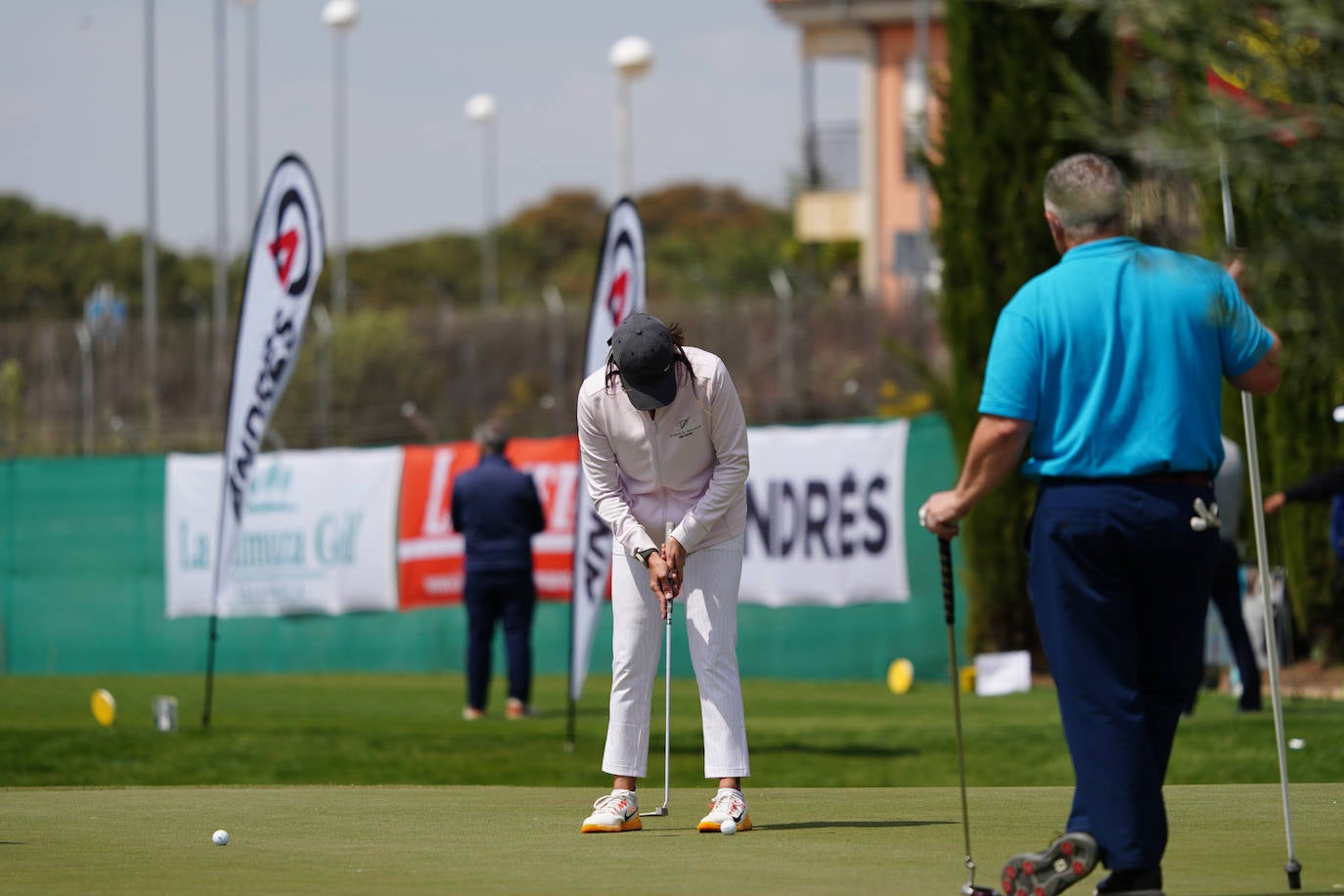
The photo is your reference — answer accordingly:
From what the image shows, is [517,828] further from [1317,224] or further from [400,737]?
[400,737]

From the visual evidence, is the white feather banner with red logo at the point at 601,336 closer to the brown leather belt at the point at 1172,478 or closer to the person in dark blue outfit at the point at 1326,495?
the person in dark blue outfit at the point at 1326,495

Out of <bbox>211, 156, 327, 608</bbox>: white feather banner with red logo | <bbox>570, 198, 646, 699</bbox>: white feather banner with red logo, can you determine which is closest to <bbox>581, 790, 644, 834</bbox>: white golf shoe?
<bbox>570, 198, 646, 699</bbox>: white feather banner with red logo

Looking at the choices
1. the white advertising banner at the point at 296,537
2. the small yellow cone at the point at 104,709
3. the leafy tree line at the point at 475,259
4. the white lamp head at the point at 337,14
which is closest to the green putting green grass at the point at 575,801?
the small yellow cone at the point at 104,709

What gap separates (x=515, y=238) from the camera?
106438mm

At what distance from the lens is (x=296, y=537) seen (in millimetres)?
19859

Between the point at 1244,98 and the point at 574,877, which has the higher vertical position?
the point at 1244,98

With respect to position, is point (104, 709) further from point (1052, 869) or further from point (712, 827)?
point (1052, 869)

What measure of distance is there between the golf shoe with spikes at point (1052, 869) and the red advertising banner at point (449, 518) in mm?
13596

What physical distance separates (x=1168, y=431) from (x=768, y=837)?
6.92 ft

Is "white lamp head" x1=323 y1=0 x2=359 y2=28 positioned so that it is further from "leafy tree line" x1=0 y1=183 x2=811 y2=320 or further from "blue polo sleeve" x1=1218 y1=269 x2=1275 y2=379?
"blue polo sleeve" x1=1218 y1=269 x2=1275 y2=379

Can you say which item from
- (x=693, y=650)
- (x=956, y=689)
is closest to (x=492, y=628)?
(x=693, y=650)

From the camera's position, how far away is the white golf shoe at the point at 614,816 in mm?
6523

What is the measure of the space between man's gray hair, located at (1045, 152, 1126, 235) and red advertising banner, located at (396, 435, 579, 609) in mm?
13400

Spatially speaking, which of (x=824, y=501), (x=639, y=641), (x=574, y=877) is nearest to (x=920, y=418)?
(x=824, y=501)
